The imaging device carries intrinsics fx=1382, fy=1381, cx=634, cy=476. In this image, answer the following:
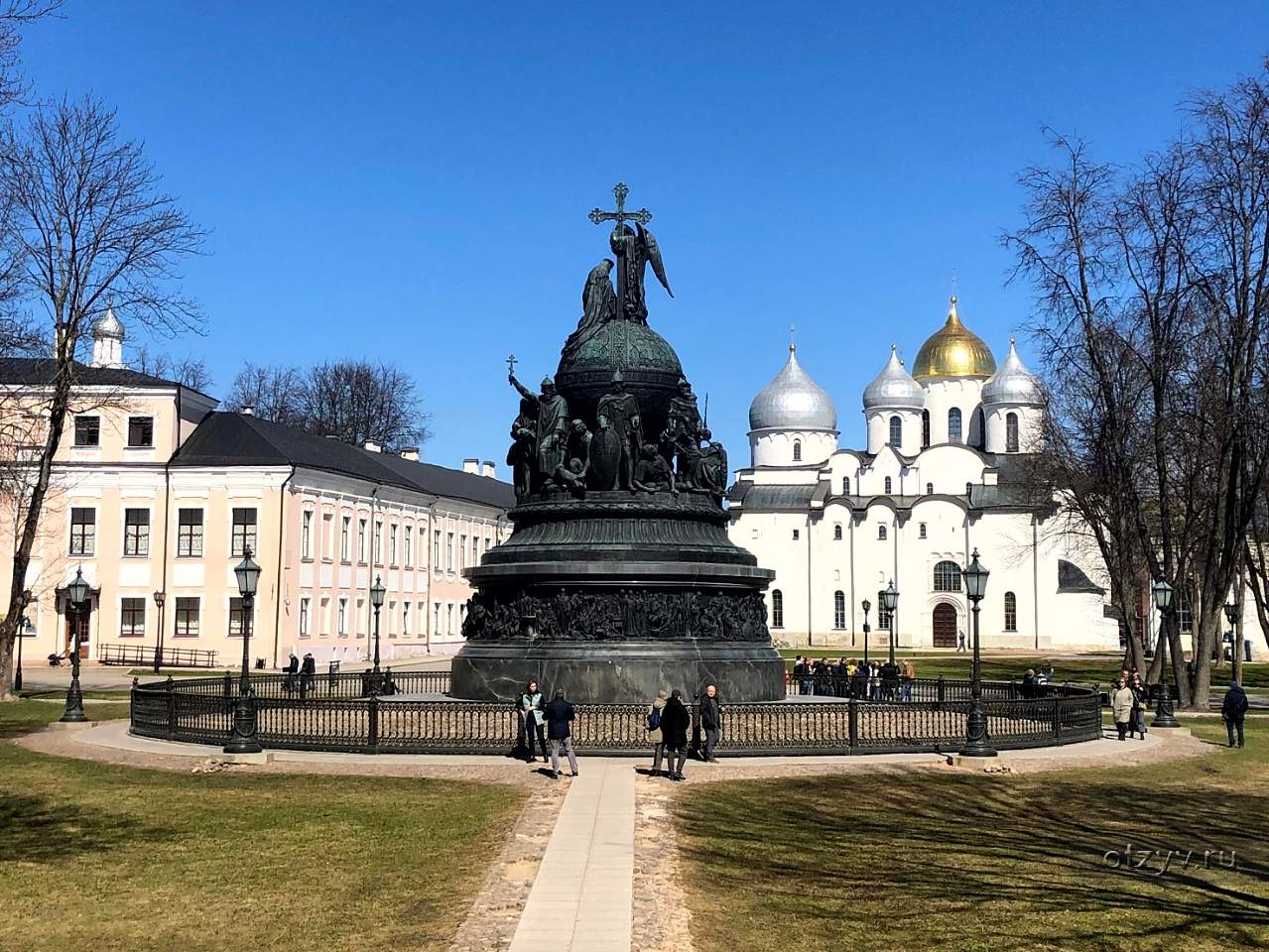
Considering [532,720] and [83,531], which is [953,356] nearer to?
[83,531]

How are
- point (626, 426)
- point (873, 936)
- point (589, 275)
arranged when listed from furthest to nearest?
1. point (589, 275)
2. point (626, 426)
3. point (873, 936)

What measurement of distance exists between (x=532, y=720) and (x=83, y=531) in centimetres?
4118

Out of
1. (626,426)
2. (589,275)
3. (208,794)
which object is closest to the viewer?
(208,794)

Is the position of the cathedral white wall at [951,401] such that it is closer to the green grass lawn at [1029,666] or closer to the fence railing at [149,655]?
the green grass lawn at [1029,666]

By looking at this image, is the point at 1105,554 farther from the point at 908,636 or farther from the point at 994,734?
the point at 908,636

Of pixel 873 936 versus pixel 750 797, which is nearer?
pixel 873 936

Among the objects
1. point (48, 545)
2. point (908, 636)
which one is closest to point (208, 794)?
point (48, 545)

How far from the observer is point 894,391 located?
104 metres

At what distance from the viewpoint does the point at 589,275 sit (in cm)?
3020

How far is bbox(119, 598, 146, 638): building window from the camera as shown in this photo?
181 feet

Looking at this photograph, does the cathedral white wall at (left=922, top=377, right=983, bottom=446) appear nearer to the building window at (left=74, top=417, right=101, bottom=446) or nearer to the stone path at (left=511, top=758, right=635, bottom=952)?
the building window at (left=74, top=417, right=101, bottom=446)

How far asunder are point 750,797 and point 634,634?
7986 mm

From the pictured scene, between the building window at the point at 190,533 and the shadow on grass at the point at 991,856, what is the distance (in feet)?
136

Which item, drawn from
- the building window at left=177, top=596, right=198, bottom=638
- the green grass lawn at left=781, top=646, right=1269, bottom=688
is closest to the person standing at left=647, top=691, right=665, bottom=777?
the green grass lawn at left=781, top=646, right=1269, bottom=688
